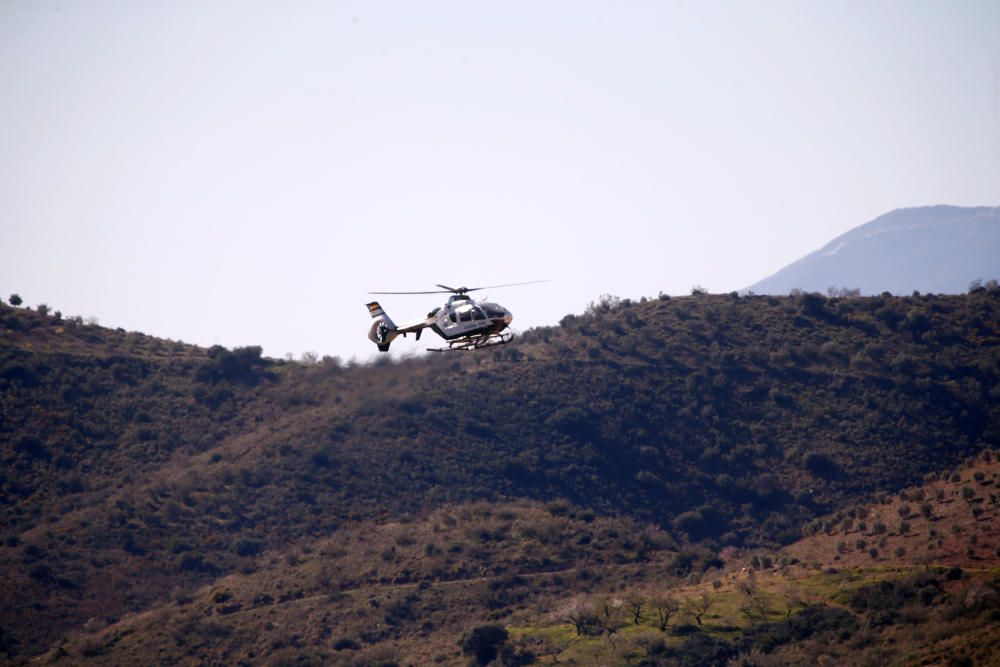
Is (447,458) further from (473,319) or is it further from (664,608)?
(473,319)

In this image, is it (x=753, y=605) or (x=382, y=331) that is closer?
(x=382, y=331)

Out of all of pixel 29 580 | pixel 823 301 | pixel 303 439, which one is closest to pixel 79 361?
pixel 303 439

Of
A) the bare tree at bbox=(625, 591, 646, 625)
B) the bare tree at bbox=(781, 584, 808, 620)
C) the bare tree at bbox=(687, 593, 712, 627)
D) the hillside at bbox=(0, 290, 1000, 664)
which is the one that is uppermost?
the hillside at bbox=(0, 290, 1000, 664)

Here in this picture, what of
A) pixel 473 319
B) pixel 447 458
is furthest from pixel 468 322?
pixel 447 458

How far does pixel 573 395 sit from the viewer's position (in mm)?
117375

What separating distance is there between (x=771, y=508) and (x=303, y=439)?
43696 mm

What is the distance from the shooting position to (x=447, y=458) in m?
106

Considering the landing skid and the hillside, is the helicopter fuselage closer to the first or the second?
the landing skid

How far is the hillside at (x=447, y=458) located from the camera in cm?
8431

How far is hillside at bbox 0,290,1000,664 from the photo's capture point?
84.3m

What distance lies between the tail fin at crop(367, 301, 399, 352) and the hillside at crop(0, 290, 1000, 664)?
22.4m

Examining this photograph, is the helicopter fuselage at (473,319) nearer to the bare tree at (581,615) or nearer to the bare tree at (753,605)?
the bare tree at (581,615)

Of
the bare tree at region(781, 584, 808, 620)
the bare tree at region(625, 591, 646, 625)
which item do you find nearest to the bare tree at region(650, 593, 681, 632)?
the bare tree at region(625, 591, 646, 625)

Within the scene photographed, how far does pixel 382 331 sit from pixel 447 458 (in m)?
47.8
